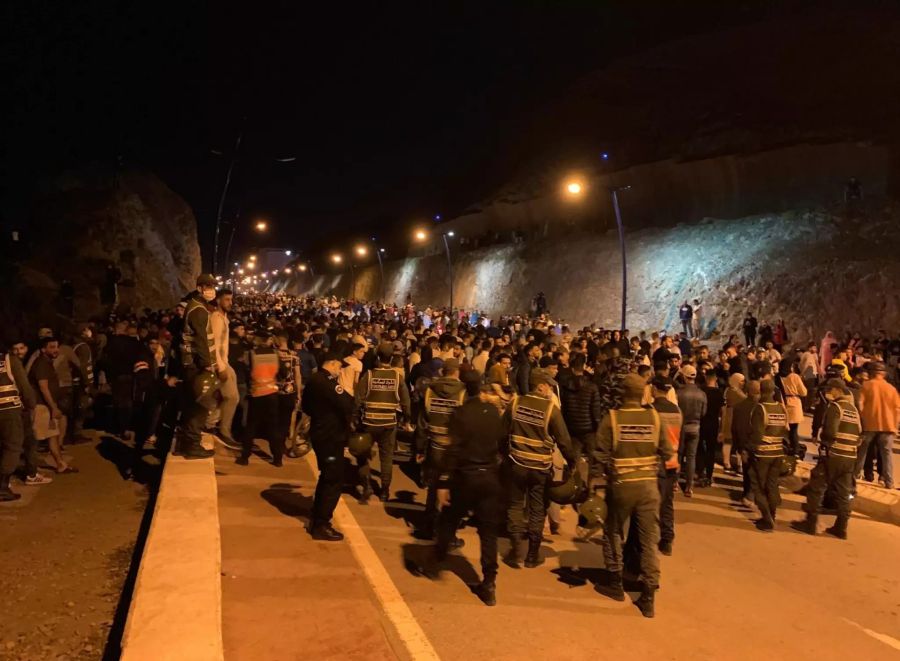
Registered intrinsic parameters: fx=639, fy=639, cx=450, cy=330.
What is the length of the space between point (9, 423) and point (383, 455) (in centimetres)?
394

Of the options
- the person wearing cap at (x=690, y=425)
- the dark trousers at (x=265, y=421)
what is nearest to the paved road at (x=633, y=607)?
the dark trousers at (x=265, y=421)

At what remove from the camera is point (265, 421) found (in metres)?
8.32

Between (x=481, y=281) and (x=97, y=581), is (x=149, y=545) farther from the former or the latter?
(x=481, y=281)

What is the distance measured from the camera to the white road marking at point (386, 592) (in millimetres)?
4328

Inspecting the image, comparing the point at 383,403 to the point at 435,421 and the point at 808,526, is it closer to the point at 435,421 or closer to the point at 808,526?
the point at 435,421

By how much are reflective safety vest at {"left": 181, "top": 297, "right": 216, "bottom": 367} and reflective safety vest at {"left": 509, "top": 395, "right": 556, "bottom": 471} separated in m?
3.21

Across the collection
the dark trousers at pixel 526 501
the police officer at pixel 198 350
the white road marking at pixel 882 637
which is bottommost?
the white road marking at pixel 882 637

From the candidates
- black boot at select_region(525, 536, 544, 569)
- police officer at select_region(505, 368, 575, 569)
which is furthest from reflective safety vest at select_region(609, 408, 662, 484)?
black boot at select_region(525, 536, 544, 569)

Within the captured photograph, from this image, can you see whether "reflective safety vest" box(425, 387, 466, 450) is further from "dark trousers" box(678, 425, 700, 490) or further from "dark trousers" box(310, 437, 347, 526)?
"dark trousers" box(678, 425, 700, 490)

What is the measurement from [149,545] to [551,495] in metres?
3.47

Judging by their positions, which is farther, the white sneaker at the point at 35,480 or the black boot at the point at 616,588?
the white sneaker at the point at 35,480

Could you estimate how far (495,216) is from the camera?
1962 inches

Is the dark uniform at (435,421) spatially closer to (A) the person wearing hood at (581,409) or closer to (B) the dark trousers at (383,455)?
(B) the dark trousers at (383,455)

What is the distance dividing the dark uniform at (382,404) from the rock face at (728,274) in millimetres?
19860
